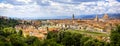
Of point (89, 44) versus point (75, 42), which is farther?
point (75, 42)

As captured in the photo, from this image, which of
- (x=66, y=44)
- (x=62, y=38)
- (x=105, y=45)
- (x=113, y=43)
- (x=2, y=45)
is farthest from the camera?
(x=62, y=38)

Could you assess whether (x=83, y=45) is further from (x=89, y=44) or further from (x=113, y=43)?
(x=113, y=43)

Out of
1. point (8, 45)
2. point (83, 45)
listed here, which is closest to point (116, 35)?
point (83, 45)

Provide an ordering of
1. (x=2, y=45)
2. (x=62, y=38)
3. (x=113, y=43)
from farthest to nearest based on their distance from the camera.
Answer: (x=62, y=38) < (x=113, y=43) < (x=2, y=45)

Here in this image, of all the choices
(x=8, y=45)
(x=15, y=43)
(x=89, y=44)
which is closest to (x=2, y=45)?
(x=8, y=45)

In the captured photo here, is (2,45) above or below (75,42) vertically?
above

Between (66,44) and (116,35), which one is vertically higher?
(116,35)

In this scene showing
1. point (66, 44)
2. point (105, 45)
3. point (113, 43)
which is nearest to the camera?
point (113, 43)

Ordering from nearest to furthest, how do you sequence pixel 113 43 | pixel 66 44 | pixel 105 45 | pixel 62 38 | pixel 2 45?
pixel 2 45 → pixel 113 43 → pixel 105 45 → pixel 66 44 → pixel 62 38

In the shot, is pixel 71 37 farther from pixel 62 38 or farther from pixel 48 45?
pixel 48 45
